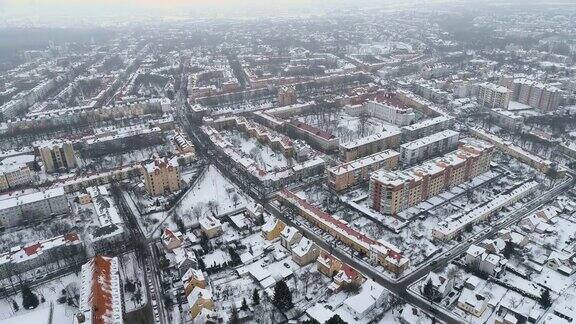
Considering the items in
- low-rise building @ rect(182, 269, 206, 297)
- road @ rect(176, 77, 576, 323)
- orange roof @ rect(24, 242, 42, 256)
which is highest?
orange roof @ rect(24, 242, 42, 256)

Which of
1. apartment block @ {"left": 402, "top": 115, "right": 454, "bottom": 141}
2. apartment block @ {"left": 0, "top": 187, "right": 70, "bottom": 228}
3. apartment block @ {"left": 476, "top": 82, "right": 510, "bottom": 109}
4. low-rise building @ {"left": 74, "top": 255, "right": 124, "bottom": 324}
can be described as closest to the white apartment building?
apartment block @ {"left": 402, "top": 115, "right": 454, "bottom": 141}

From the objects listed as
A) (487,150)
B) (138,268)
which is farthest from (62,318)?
(487,150)

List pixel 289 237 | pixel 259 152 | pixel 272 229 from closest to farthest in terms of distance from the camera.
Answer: pixel 289 237, pixel 272 229, pixel 259 152

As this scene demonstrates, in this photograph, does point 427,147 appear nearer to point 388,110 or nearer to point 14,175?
point 388,110

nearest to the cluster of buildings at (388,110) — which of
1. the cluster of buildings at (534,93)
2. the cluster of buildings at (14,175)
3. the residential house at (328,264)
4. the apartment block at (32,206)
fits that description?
the cluster of buildings at (534,93)

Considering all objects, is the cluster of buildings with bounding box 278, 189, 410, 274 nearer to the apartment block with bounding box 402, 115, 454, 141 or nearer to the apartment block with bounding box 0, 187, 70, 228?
the apartment block with bounding box 0, 187, 70, 228

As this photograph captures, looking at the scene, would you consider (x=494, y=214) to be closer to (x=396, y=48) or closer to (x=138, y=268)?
(x=138, y=268)

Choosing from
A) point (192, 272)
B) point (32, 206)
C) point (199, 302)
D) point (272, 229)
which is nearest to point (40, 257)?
point (32, 206)
